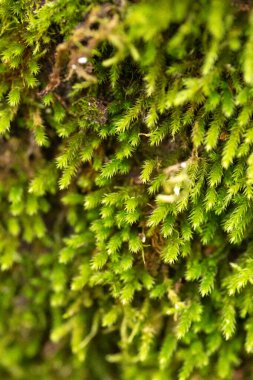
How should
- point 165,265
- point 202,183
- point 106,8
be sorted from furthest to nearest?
point 165,265, point 202,183, point 106,8

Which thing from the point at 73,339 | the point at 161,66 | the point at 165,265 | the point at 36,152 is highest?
the point at 161,66

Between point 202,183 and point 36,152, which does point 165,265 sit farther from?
point 36,152

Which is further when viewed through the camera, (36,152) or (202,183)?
(36,152)

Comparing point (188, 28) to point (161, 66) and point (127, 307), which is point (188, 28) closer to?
point (161, 66)

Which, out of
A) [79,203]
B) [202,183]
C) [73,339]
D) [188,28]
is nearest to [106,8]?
[188,28]

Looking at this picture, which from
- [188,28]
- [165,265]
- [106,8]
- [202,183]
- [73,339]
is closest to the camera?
[188,28]

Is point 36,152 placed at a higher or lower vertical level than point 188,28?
lower
